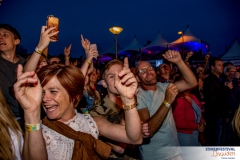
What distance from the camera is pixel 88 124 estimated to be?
188 cm

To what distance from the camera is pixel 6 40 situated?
9.98 feet

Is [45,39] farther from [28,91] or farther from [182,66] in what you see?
[182,66]

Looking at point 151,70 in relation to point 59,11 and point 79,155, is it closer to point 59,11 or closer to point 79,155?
point 79,155

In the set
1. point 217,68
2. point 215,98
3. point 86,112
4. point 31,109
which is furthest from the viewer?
point 217,68

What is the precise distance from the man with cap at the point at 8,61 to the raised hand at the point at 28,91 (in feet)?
4.46

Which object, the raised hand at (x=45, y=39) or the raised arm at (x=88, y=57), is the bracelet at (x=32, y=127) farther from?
the raised arm at (x=88, y=57)

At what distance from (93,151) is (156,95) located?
1.36 m

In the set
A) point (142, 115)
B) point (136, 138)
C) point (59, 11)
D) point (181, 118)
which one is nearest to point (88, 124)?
point (136, 138)

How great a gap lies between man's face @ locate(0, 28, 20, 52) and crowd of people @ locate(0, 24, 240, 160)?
0.01 meters

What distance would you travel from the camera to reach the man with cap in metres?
2.75

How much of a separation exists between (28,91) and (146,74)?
182 cm

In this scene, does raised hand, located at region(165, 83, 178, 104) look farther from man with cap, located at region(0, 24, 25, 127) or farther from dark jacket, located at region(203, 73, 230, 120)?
Answer: dark jacket, located at region(203, 73, 230, 120)

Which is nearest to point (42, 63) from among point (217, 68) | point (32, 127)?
point (32, 127)

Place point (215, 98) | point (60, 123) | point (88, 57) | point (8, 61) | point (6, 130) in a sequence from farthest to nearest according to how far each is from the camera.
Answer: point (215, 98)
point (88, 57)
point (8, 61)
point (60, 123)
point (6, 130)
